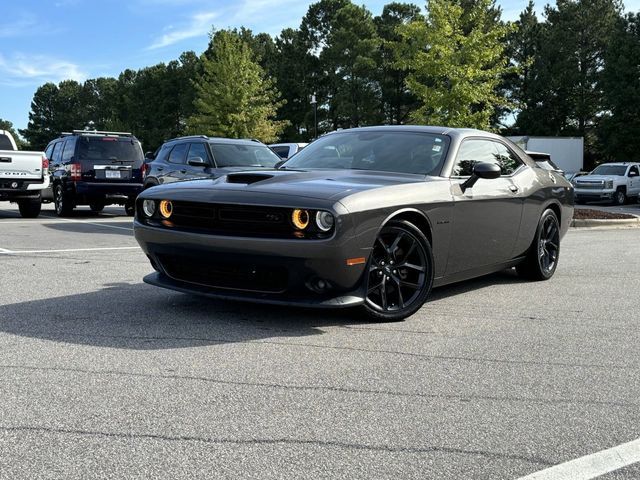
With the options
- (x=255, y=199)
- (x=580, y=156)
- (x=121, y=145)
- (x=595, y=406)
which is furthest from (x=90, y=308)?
(x=580, y=156)

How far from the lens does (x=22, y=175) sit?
14.5 meters

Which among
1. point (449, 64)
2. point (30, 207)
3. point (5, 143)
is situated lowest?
point (30, 207)

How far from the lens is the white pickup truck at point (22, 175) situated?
1440 cm

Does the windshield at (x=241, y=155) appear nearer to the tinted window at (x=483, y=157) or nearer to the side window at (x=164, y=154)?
the side window at (x=164, y=154)

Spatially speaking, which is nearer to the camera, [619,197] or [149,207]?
[149,207]

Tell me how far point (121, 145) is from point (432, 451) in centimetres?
1439

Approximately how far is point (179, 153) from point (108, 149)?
3.28 m

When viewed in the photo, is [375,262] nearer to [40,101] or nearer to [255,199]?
[255,199]

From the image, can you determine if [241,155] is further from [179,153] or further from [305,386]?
[305,386]

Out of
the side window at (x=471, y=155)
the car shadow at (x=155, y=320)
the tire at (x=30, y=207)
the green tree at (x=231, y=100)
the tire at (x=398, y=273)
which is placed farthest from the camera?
the green tree at (x=231, y=100)

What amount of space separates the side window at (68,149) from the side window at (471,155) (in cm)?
1158

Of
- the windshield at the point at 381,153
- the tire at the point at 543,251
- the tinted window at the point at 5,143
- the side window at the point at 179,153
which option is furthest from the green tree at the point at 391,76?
the windshield at the point at 381,153

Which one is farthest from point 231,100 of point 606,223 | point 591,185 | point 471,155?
point 471,155

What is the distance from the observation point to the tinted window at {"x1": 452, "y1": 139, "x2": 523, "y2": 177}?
5830 millimetres
